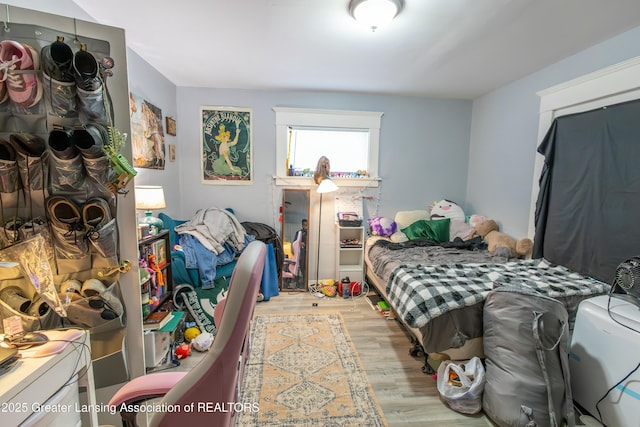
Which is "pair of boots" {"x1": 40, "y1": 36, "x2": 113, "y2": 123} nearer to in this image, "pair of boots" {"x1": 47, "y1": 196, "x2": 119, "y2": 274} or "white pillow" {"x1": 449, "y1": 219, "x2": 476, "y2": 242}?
"pair of boots" {"x1": 47, "y1": 196, "x2": 119, "y2": 274}

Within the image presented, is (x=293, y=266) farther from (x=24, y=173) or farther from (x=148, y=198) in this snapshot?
(x=24, y=173)

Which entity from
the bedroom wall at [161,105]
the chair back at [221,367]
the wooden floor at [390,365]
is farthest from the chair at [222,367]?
the bedroom wall at [161,105]

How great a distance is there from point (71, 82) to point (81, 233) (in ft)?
2.07

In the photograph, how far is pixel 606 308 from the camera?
153 cm

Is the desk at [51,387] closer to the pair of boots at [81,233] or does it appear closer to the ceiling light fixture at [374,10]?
the pair of boots at [81,233]

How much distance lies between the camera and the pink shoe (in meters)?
0.98

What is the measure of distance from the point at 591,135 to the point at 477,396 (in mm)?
2154

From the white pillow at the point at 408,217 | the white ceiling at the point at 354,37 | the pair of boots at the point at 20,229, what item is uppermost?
the white ceiling at the point at 354,37

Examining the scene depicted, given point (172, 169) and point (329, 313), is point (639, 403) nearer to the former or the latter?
point (329, 313)

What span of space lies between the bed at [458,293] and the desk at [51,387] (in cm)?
172

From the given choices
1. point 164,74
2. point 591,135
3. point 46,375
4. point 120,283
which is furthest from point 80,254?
point 591,135

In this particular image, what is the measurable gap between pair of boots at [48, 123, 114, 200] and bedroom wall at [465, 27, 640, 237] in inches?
133

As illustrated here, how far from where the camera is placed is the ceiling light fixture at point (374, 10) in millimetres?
1570

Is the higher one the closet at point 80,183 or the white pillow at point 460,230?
the closet at point 80,183
